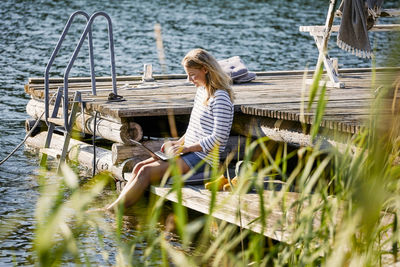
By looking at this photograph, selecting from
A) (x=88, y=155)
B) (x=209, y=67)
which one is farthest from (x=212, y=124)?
(x=88, y=155)

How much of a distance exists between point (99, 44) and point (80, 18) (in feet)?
18.3

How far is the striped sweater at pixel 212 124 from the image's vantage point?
18.9 ft

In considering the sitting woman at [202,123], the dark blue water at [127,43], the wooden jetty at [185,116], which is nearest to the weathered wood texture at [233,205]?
the wooden jetty at [185,116]

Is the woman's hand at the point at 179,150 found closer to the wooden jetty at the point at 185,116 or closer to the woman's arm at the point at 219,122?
the woman's arm at the point at 219,122

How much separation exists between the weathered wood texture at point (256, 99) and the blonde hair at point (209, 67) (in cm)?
35

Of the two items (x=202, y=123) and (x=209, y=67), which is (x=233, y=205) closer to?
(x=202, y=123)

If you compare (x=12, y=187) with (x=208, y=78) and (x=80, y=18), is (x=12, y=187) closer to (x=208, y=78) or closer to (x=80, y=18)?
(x=208, y=78)

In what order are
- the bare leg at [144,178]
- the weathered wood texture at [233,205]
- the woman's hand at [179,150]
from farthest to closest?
the bare leg at [144,178] → the woman's hand at [179,150] → the weathered wood texture at [233,205]

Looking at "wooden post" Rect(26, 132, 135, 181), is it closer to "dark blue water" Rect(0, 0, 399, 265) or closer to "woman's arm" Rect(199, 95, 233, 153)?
"dark blue water" Rect(0, 0, 399, 265)

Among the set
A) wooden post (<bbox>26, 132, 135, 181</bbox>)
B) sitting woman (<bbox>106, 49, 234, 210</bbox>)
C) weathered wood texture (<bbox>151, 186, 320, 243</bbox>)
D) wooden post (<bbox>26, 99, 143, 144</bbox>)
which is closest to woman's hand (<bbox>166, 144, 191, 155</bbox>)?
sitting woman (<bbox>106, 49, 234, 210</bbox>)

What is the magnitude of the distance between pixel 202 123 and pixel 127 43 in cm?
1455

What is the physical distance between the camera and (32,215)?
643cm

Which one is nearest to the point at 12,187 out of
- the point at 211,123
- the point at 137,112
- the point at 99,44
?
the point at 137,112

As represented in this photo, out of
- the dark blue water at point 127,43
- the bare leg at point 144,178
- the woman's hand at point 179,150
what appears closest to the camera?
the woman's hand at point 179,150
